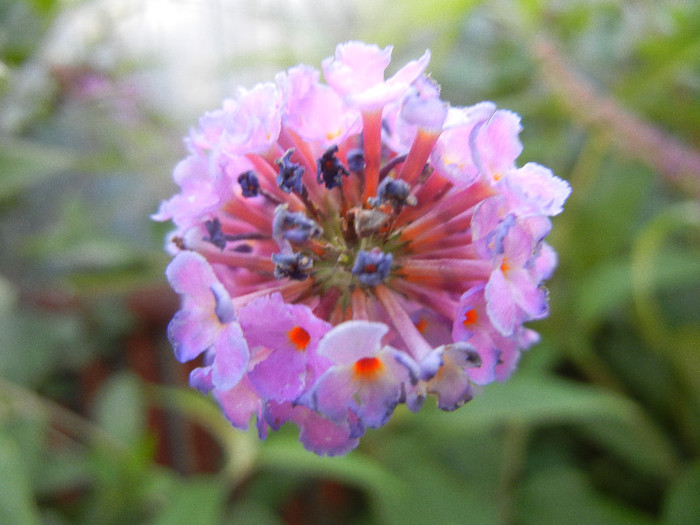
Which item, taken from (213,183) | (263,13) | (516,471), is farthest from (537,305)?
(263,13)

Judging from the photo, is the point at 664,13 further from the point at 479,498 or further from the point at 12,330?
the point at 12,330

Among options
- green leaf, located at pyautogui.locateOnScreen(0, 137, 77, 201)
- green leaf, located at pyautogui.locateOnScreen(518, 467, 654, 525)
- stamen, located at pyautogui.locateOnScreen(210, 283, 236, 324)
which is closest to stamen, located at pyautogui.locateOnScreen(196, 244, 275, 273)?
stamen, located at pyautogui.locateOnScreen(210, 283, 236, 324)

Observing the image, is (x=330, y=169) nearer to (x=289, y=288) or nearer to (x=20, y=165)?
(x=289, y=288)

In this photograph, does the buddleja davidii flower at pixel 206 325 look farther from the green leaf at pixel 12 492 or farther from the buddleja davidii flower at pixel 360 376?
the green leaf at pixel 12 492

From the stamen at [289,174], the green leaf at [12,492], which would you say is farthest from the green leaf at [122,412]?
the stamen at [289,174]

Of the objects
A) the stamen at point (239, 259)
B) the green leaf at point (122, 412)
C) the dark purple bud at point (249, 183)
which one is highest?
the dark purple bud at point (249, 183)
